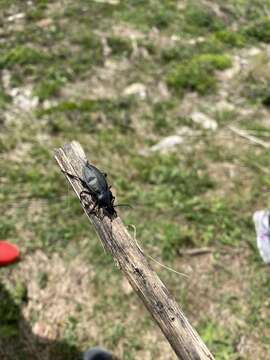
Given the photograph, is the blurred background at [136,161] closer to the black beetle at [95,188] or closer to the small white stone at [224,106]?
the small white stone at [224,106]

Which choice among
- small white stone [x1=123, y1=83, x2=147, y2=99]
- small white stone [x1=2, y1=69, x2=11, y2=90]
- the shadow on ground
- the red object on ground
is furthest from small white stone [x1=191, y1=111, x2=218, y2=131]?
the shadow on ground

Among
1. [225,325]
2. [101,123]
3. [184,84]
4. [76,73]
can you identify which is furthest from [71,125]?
[225,325]

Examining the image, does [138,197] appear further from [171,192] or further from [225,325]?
[225,325]

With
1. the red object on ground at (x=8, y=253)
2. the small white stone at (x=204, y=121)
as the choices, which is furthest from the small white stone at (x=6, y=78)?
the red object on ground at (x=8, y=253)

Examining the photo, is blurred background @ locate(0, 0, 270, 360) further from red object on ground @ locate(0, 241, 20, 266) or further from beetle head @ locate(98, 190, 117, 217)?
beetle head @ locate(98, 190, 117, 217)

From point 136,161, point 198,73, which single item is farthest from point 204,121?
point 136,161

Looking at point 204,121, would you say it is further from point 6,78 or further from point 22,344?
point 22,344
